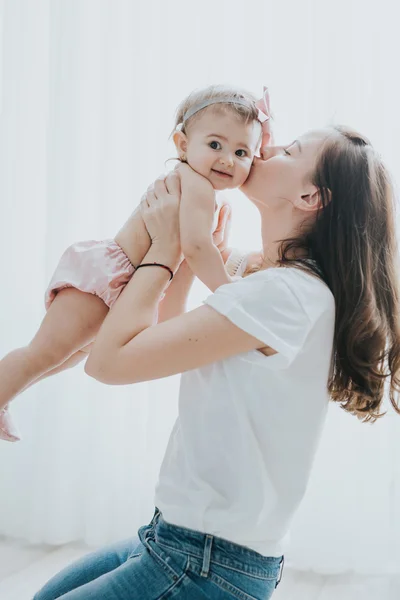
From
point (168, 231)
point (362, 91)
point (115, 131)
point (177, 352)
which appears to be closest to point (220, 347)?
point (177, 352)

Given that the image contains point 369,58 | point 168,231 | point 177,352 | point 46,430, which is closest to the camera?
point 177,352

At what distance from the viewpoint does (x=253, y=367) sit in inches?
41.9

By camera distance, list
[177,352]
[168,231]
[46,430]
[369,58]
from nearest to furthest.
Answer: [177,352] < [168,231] < [369,58] < [46,430]

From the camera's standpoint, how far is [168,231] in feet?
4.09

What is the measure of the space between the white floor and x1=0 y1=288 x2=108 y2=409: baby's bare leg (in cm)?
131

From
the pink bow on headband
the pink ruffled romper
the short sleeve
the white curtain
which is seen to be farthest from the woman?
the white curtain

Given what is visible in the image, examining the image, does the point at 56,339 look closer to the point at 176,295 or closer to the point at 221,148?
the point at 176,295

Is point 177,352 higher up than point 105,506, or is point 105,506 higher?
point 177,352

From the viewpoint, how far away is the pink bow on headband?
1426 mm

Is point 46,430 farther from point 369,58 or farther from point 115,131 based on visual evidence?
point 369,58

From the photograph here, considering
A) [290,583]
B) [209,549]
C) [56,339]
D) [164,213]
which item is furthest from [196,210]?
[290,583]

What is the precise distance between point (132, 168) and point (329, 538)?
1.66m

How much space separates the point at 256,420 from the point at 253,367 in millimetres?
89

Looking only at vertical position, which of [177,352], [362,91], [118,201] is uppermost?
[362,91]
